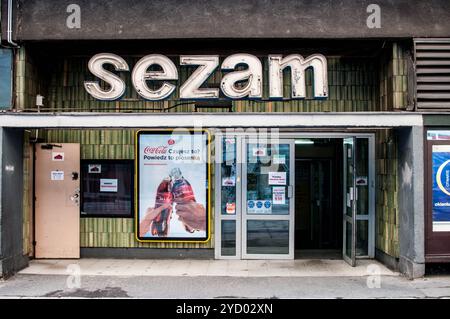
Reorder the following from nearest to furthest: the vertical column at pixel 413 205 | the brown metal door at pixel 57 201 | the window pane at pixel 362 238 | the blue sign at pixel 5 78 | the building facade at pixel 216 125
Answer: the vertical column at pixel 413 205
the building facade at pixel 216 125
the blue sign at pixel 5 78
the brown metal door at pixel 57 201
the window pane at pixel 362 238

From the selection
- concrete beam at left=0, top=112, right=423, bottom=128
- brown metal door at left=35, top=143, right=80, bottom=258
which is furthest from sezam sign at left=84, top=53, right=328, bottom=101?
brown metal door at left=35, top=143, right=80, bottom=258

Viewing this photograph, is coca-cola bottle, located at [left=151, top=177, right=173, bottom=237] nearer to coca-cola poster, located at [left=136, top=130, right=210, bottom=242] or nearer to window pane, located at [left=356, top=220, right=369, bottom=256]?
coca-cola poster, located at [left=136, top=130, right=210, bottom=242]

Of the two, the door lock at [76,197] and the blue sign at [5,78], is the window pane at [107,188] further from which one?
the blue sign at [5,78]

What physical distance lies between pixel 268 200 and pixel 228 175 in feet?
3.03

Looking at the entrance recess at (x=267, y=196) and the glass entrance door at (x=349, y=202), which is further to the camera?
the entrance recess at (x=267, y=196)

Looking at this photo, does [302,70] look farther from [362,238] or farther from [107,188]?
[107,188]

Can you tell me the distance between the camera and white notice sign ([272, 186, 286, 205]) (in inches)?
423

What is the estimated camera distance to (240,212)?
35.0 feet

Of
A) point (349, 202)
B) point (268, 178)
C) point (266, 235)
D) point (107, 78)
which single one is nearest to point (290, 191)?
point (268, 178)

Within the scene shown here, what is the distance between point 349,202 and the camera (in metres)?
10.6

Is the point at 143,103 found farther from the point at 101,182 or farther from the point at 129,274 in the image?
the point at 129,274

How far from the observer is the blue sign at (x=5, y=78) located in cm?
941

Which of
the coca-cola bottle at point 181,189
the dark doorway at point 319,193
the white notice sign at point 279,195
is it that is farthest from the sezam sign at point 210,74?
the dark doorway at point 319,193

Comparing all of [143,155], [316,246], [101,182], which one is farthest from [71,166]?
[316,246]
